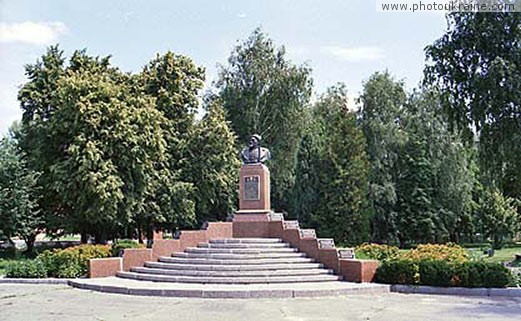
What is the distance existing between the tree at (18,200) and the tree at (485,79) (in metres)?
17.5

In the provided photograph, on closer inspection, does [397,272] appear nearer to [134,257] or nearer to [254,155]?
[254,155]

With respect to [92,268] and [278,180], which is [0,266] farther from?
[278,180]

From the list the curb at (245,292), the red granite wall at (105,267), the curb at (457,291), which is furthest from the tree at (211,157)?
the curb at (457,291)

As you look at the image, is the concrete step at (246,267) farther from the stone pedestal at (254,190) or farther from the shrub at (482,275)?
the shrub at (482,275)

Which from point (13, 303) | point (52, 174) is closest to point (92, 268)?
point (13, 303)

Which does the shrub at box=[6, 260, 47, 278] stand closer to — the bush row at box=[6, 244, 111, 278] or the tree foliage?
the bush row at box=[6, 244, 111, 278]

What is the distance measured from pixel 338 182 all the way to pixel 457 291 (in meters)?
17.9

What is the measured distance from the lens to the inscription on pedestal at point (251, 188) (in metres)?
19.9

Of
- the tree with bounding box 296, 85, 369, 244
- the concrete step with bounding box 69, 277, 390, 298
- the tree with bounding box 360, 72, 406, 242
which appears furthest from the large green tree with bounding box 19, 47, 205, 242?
the tree with bounding box 360, 72, 406, 242

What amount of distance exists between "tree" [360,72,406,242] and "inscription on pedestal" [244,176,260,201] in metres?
15.7

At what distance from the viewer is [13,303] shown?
1260 cm

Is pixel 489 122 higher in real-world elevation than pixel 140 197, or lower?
higher

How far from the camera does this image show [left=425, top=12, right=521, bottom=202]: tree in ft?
63.8

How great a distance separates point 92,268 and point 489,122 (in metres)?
14.5
